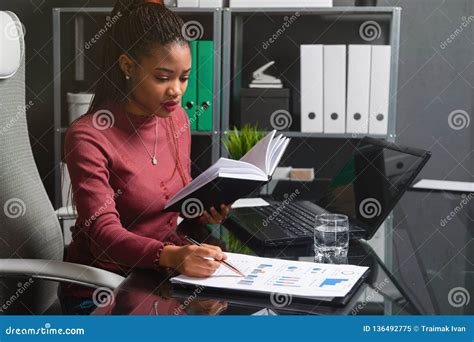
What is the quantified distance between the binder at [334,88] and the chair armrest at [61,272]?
1.24m

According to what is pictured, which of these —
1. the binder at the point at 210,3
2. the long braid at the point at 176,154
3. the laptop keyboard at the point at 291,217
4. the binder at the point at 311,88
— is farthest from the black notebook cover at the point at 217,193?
the binder at the point at 210,3

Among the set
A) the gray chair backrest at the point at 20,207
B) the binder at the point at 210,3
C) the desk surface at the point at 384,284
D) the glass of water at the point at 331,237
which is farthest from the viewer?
the binder at the point at 210,3

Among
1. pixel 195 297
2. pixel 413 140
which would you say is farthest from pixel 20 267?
pixel 413 140

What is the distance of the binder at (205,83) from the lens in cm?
232

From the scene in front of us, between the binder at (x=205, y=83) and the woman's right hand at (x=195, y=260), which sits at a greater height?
the binder at (x=205, y=83)

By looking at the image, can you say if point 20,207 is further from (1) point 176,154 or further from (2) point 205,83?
(2) point 205,83

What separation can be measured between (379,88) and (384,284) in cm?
130

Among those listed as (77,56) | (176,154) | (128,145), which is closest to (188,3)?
(77,56)

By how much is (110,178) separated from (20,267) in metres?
0.26

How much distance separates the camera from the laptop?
1.31 meters

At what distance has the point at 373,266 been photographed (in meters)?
1.14

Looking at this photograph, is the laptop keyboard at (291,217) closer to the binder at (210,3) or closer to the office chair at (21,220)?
the office chair at (21,220)

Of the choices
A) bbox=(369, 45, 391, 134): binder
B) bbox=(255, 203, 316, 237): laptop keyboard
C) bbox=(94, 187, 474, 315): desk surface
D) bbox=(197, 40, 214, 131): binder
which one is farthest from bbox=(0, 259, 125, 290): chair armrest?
bbox=(369, 45, 391, 134): binder
